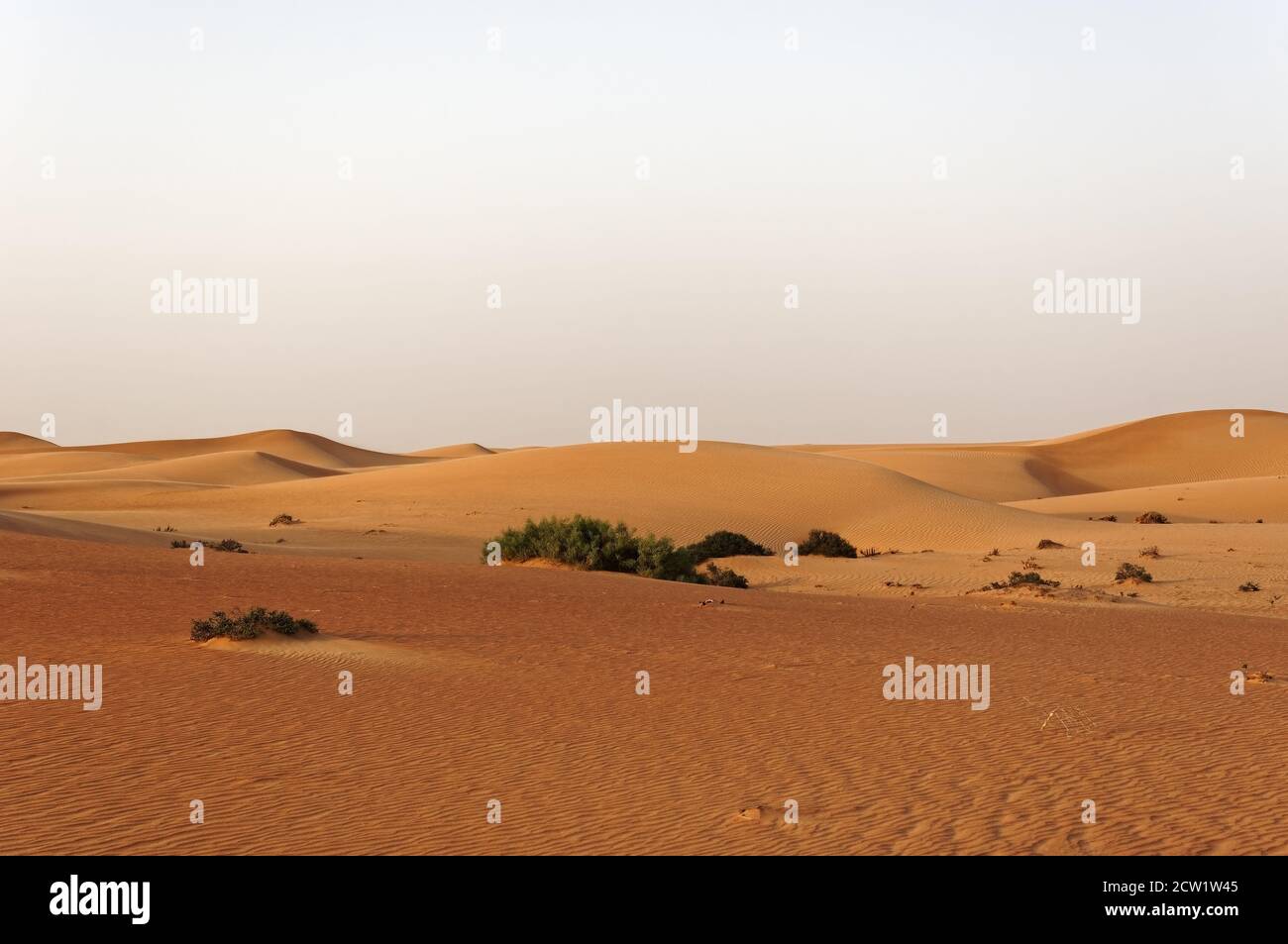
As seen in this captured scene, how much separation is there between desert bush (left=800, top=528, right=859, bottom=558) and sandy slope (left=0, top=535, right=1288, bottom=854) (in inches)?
682

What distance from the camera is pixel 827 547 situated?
38.2 m

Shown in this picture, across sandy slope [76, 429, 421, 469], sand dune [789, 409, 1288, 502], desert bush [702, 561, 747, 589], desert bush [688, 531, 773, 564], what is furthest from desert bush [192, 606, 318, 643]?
sandy slope [76, 429, 421, 469]

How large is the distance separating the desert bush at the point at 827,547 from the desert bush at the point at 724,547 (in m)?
1.46

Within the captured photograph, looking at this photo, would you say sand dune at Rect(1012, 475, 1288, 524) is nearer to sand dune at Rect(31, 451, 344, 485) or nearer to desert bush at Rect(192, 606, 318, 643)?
desert bush at Rect(192, 606, 318, 643)

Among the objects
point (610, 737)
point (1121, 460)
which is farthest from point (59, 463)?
point (610, 737)

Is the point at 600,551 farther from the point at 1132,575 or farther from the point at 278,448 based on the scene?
the point at 278,448

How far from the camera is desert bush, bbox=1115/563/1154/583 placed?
2964 cm

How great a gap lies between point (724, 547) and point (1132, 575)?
40.6ft

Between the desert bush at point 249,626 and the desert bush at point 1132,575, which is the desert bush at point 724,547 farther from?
the desert bush at point 249,626

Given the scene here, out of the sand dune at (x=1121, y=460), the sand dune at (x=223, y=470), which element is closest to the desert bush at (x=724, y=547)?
the sand dune at (x=1121, y=460)

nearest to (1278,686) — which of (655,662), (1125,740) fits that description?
(1125,740)

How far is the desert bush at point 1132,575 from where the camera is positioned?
2964cm
